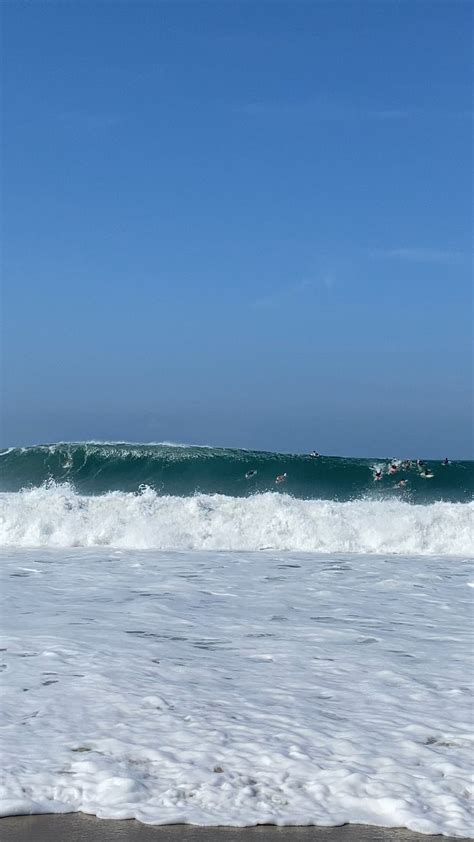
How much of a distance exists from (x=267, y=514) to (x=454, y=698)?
39.7 ft

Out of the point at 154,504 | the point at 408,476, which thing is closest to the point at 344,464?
the point at 408,476

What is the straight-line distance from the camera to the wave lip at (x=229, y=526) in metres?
16.9

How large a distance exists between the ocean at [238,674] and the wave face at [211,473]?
31.3 feet

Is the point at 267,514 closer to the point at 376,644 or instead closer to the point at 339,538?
the point at 339,538

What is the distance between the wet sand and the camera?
420 cm

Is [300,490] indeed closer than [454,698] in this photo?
No

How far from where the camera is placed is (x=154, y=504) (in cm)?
1975

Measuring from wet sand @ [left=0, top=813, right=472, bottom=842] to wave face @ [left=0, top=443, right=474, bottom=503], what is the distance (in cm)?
2146

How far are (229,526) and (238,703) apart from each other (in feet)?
38.2

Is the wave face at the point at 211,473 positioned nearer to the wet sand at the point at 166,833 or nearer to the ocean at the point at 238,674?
the ocean at the point at 238,674

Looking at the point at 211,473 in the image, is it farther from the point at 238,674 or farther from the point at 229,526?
the point at 238,674

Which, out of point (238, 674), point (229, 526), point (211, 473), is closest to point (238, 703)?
point (238, 674)

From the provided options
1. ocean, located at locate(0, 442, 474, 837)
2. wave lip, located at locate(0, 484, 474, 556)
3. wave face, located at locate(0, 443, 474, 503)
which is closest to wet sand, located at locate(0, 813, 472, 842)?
ocean, located at locate(0, 442, 474, 837)

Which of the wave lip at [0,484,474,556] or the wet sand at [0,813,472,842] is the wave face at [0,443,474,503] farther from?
the wet sand at [0,813,472,842]
